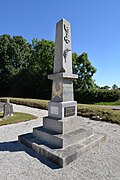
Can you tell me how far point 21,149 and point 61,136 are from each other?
125cm

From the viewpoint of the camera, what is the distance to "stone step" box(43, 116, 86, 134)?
170 inches

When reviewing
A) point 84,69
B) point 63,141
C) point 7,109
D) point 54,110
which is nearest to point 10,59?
point 84,69

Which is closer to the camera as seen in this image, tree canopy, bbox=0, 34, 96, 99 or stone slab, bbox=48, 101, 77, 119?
stone slab, bbox=48, 101, 77, 119

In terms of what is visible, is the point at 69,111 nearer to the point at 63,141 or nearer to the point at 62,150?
the point at 63,141

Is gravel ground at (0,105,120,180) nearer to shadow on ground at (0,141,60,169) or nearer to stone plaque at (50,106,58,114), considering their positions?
shadow on ground at (0,141,60,169)

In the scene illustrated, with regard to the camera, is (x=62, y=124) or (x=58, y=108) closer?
(x=62, y=124)

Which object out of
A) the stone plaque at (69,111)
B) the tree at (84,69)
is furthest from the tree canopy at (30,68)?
the stone plaque at (69,111)

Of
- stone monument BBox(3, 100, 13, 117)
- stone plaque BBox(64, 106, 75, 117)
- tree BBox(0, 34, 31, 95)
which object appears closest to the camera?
stone plaque BBox(64, 106, 75, 117)

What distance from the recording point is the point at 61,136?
4.12 metres

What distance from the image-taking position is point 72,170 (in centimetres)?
325

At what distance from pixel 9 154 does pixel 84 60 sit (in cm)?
Result: 2144

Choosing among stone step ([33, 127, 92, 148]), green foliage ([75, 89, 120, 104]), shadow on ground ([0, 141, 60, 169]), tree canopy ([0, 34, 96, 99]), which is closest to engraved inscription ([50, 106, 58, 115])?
stone step ([33, 127, 92, 148])

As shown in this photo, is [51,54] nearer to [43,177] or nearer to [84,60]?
[84,60]

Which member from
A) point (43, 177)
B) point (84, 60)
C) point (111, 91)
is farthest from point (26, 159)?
point (84, 60)
